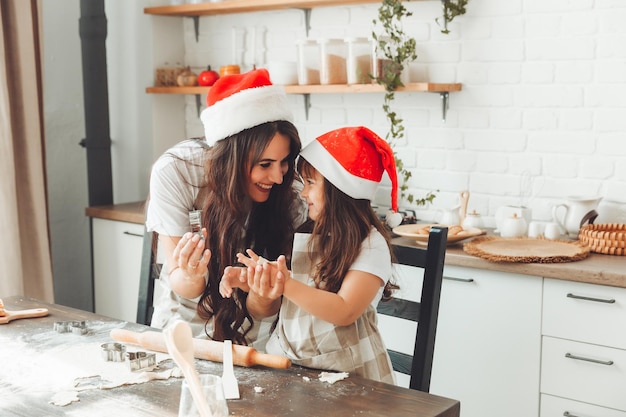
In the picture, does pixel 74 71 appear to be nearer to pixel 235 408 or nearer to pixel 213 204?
pixel 213 204

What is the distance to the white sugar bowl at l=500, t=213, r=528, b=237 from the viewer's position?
289cm

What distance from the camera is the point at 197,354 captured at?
174 cm

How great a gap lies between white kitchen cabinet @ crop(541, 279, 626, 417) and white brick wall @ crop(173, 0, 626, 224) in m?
0.58

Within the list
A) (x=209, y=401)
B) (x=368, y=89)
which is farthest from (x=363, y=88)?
(x=209, y=401)

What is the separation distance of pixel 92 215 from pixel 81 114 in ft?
1.64

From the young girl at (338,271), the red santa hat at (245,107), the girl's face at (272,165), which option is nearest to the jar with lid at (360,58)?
the red santa hat at (245,107)

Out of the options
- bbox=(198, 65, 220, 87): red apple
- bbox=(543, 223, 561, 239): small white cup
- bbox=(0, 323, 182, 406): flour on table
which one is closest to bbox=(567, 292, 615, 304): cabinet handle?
bbox=(543, 223, 561, 239): small white cup

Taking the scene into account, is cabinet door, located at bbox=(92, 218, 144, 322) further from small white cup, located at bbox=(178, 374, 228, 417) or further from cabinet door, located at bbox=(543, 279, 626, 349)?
small white cup, located at bbox=(178, 374, 228, 417)

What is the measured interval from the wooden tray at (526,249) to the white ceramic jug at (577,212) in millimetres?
89

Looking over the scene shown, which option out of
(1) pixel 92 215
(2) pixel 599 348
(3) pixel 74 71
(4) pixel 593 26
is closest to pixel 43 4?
(3) pixel 74 71

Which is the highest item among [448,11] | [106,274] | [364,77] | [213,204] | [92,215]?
[448,11]

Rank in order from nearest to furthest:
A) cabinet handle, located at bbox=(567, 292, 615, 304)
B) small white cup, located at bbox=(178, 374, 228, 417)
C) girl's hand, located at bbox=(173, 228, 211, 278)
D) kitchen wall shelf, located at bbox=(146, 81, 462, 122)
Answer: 1. small white cup, located at bbox=(178, 374, 228, 417)
2. girl's hand, located at bbox=(173, 228, 211, 278)
3. cabinet handle, located at bbox=(567, 292, 615, 304)
4. kitchen wall shelf, located at bbox=(146, 81, 462, 122)

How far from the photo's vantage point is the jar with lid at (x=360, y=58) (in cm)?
318

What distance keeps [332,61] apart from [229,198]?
4.15 ft
